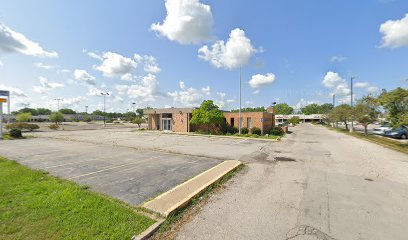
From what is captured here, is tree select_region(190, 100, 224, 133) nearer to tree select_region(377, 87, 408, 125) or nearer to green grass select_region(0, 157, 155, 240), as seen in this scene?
tree select_region(377, 87, 408, 125)

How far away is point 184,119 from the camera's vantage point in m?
33.5

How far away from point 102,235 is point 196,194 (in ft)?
9.69

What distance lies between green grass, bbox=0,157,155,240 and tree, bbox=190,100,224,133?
22747mm

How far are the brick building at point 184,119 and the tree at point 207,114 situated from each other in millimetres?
2406

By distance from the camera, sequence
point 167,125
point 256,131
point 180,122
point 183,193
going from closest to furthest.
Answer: point 183,193 → point 256,131 → point 180,122 → point 167,125

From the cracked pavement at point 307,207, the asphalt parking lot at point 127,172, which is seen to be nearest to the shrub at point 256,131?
the asphalt parking lot at point 127,172

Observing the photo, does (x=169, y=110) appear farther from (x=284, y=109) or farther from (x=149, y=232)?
(x=284, y=109)

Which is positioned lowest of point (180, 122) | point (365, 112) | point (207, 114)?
point (180, 122)

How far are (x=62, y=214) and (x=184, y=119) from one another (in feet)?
94.3

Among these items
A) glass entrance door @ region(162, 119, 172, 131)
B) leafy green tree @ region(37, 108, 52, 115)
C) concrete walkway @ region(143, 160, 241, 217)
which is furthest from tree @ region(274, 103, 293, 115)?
leafy green tree @ region(37, 108, 52, 115)

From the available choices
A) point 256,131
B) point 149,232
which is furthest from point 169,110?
point 149,232

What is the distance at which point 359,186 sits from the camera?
734 cm

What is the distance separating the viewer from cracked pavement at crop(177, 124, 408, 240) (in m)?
4.32

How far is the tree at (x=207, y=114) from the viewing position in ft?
94.9
